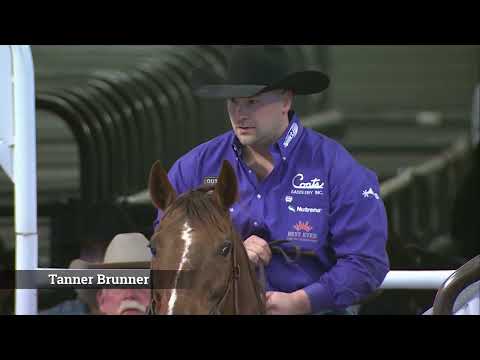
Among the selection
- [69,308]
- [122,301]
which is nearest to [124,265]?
[122,301]

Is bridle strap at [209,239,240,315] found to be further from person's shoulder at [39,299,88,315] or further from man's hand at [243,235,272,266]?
person's shoulder at [39,299,88,315]

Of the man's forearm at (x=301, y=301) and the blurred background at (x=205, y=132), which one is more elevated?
the blurred background at (x=205, y=132)

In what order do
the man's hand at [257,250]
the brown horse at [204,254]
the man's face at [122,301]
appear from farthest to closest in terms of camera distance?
1. the man's face at [122,301]
2. the man's hand at [257,250]
3. the brown horse at [204,254]

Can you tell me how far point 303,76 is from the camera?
143 inches

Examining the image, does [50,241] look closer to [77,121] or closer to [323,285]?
[77,121]

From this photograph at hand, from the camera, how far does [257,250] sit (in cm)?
359

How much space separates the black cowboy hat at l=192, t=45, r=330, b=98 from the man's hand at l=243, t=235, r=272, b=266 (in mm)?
580

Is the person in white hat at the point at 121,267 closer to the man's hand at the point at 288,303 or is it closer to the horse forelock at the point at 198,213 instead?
the horse forelock at the point at 198,213

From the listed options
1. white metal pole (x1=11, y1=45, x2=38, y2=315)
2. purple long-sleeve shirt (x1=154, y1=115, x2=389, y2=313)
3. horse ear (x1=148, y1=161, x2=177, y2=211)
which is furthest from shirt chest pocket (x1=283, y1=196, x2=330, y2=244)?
white metal pole (x1=11, y1=45, x2=38, y2=315)

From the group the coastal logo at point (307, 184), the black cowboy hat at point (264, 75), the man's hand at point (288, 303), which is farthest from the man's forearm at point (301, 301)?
Answer: the black cowboy hat at point (264, 75)

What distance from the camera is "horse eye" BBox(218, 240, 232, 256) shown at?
10.8 feet

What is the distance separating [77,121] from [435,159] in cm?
145

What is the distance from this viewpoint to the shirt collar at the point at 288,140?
144 inches
